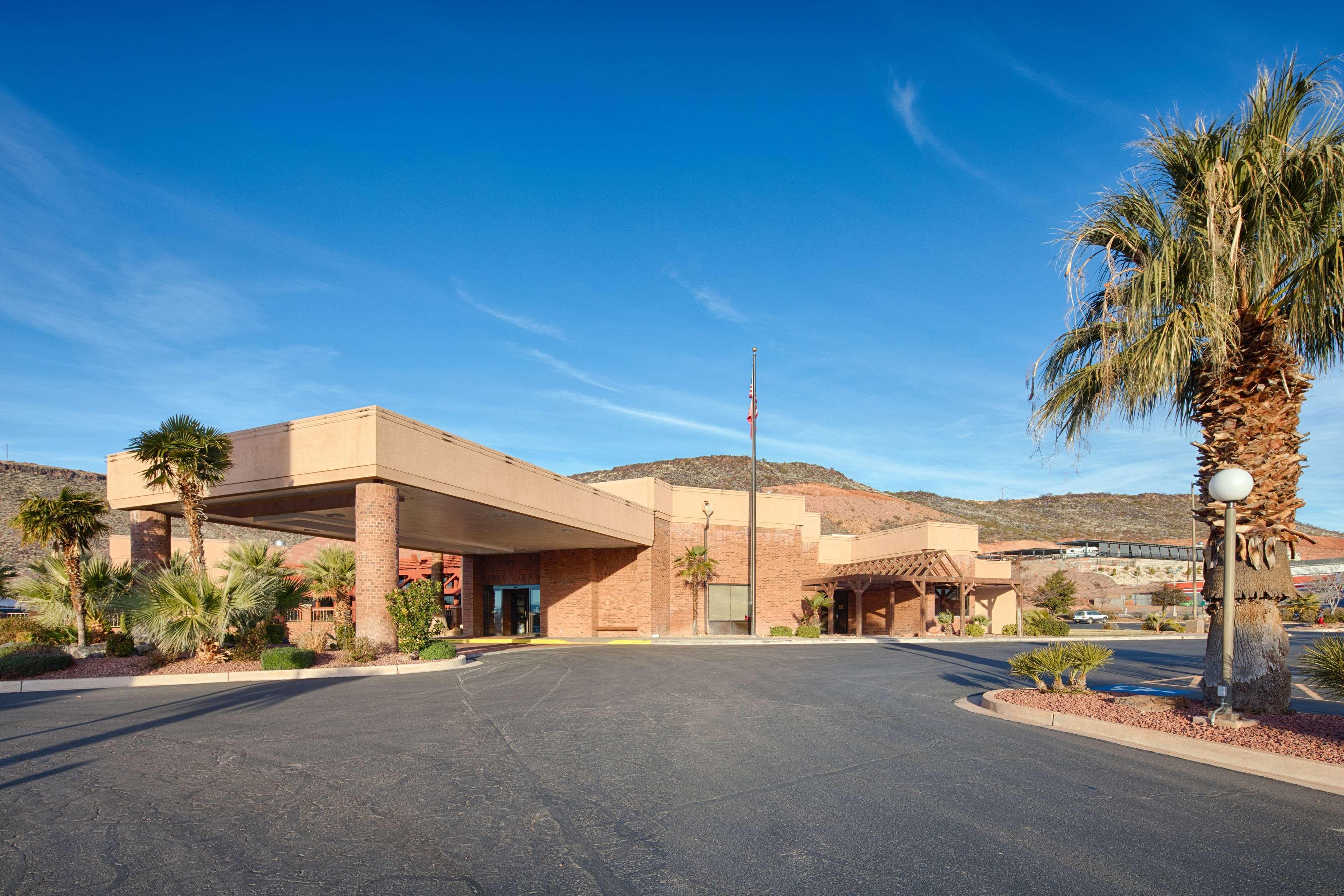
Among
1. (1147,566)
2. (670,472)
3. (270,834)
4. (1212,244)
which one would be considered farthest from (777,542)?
(1147,566)

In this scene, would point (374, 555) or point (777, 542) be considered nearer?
point (374, 555)

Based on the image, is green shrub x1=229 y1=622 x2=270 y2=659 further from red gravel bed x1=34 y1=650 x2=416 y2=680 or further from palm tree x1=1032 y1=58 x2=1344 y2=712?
palm tree x1=1032 y1=58 x2=1344 y2=712

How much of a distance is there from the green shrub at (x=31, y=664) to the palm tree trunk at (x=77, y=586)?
1698 millimetres

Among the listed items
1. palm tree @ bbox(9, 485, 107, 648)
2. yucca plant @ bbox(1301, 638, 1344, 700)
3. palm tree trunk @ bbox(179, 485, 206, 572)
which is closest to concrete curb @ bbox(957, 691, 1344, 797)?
yucca plant @ bbox(1301, 638, 1344, 700)

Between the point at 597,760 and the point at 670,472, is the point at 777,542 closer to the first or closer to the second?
the point at 597,760

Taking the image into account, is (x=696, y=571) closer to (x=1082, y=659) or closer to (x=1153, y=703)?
(x=1082, y=659)

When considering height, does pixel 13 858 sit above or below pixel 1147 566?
above

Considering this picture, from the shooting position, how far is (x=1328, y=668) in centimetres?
882

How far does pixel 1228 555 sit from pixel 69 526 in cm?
2269

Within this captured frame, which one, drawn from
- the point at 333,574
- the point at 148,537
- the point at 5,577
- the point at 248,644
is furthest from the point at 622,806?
the point at 5,577

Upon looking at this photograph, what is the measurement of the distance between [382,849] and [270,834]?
97cm

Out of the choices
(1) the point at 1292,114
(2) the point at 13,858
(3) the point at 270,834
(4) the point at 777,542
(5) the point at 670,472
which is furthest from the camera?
(5) the point at 670,472

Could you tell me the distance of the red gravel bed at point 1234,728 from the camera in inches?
332

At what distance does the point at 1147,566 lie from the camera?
87750mm
